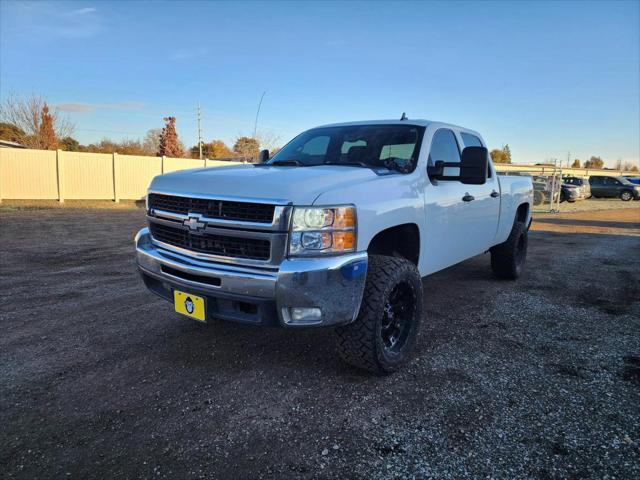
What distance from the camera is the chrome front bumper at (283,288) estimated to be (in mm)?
2486

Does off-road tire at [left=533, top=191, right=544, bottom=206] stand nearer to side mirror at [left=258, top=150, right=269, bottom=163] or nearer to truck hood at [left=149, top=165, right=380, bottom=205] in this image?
side mirror at [left=258, top=150, right=269, bottom=163]

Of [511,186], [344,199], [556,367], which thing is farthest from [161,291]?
[511,186]

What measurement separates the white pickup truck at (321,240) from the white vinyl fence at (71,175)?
15547mm

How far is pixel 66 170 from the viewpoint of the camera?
55.2 ft

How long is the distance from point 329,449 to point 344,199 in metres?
1.43

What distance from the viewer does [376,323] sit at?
2803 millimetres

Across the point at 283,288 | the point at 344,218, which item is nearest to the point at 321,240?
the point at 344,218

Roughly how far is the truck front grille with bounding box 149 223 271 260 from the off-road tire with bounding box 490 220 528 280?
14.4 ft

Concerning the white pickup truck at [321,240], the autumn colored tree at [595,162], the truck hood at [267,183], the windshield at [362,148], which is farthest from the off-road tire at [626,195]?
the autumn colored tree at [595,162]

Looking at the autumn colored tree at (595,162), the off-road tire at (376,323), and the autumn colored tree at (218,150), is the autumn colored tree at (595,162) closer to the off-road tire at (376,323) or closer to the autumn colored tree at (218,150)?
the autumn colored tree at (218,150)

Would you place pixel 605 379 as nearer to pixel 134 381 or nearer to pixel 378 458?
pixel 378 458

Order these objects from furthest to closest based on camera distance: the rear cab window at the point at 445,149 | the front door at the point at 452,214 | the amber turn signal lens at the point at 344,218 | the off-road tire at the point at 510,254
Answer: the off-road tire at the point at 510,254, the rear cab window at the point at 445,149, the front door at the point at 452,214, the amber turn signal lens at the point at 344,218

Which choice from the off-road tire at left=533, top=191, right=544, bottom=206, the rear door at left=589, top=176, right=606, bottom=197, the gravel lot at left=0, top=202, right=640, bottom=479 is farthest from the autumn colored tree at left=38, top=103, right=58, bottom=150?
the rear door at left=589, top=176, right=606, bottom=197

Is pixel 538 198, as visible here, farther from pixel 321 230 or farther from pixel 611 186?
pixel 321 230
